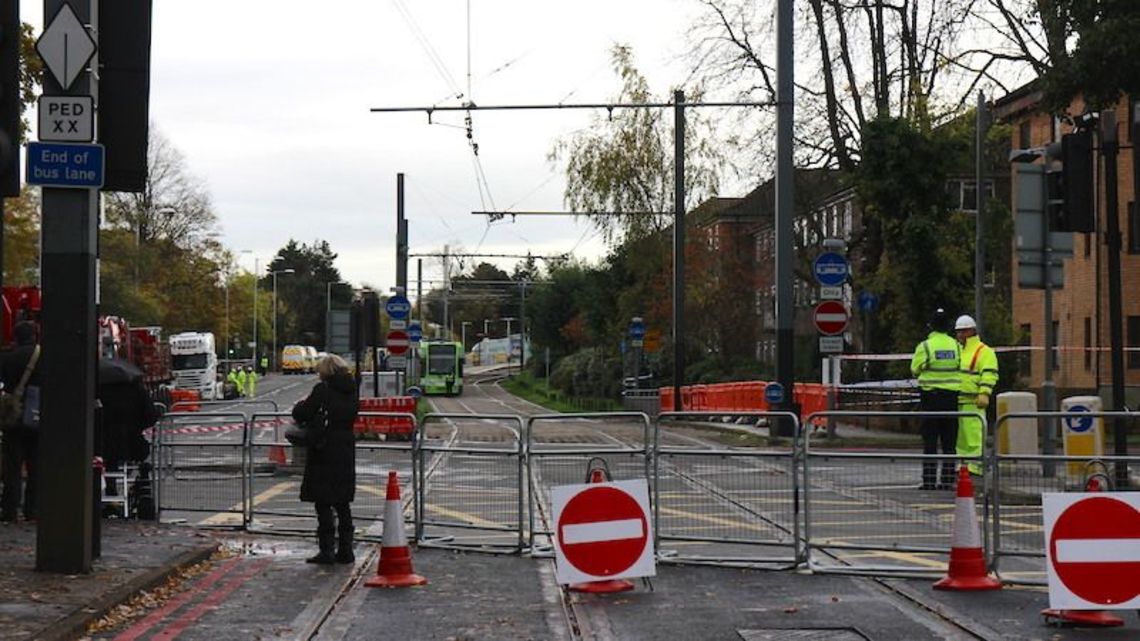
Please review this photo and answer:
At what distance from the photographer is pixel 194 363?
7250 centimetres

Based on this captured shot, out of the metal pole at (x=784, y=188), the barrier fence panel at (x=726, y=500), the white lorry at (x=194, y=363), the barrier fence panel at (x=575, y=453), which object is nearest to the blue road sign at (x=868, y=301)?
the metal pole at (x=784, y=188)

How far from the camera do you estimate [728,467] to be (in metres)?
12.7

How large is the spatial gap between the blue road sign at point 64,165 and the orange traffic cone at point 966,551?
615 cm

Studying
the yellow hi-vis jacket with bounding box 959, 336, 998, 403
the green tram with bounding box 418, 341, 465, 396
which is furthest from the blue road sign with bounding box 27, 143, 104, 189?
the green tram with bounding box 418, 341, 465, 396

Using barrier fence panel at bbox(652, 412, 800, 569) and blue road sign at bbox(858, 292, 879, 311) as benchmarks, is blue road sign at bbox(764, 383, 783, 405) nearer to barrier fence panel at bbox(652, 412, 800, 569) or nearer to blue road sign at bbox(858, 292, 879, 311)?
blue road sign at bbox(858, 292, 879, 311)

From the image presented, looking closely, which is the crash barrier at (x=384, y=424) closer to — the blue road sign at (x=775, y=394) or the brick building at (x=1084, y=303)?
the blue road sign at (x=775, y=394)

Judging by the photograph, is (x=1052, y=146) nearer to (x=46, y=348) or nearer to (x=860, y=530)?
(x=860, y=530)

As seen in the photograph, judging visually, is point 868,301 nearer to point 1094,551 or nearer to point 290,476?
point 290,476

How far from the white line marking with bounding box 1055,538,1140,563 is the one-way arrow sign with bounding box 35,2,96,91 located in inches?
274

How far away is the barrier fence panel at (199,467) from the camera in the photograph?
16.2 meters

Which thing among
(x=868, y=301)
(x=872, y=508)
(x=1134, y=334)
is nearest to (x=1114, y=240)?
(x=872, y=508)

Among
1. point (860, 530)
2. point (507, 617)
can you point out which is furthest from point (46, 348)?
point (860, 530)

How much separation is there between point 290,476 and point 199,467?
1.34 m

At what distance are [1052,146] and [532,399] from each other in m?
66.0
